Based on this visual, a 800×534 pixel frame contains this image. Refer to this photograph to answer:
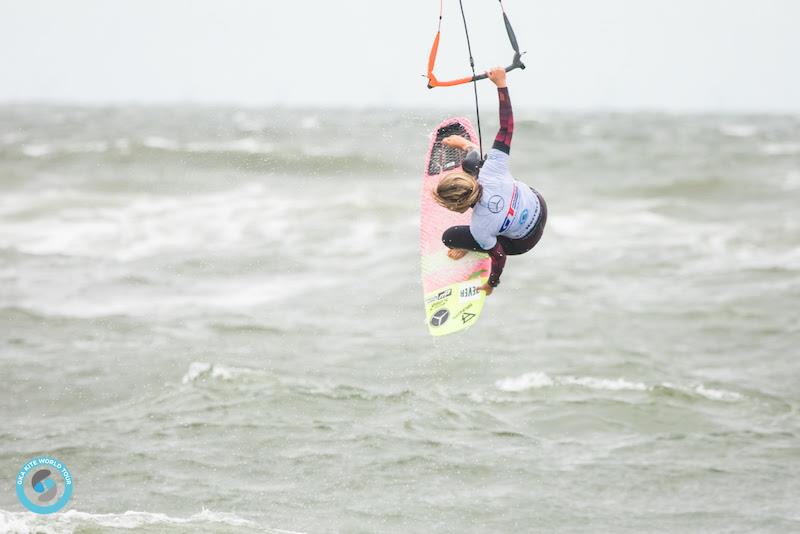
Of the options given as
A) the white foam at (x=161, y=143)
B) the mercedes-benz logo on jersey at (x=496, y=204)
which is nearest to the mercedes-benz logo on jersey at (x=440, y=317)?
the mercedes-benz logo on jersey at (x=496, y=204)

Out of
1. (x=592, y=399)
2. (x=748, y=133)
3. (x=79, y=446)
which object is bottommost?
(x=748, y=133)

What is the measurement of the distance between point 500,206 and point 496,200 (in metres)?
0.06

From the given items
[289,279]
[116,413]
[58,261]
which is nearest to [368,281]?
[289,279]

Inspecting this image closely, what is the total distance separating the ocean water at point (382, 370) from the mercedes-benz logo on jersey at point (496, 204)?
1.53 m

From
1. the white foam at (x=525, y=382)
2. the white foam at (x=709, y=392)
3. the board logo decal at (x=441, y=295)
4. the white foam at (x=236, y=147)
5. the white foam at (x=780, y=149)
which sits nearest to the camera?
the board logo decal at (x=441, y=295)

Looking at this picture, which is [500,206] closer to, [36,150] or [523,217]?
[523,217]

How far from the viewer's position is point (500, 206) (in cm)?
695

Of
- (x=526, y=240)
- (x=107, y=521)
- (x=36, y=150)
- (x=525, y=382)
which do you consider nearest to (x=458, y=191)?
(x=526, y=240)

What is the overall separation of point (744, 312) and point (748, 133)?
137 ft

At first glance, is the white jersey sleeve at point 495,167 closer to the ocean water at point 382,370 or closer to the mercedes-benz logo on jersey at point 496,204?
the mercedes-benz logo on jersey at point 496,204

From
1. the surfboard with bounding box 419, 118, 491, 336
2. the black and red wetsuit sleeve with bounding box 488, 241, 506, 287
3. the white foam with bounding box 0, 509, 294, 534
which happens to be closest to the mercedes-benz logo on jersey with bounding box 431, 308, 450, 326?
the surfboard with bounding box 419, 118, 491, 336

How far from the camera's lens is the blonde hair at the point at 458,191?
6785mm

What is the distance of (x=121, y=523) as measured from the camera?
7148mm

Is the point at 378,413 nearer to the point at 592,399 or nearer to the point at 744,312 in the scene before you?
the point at 592,399
